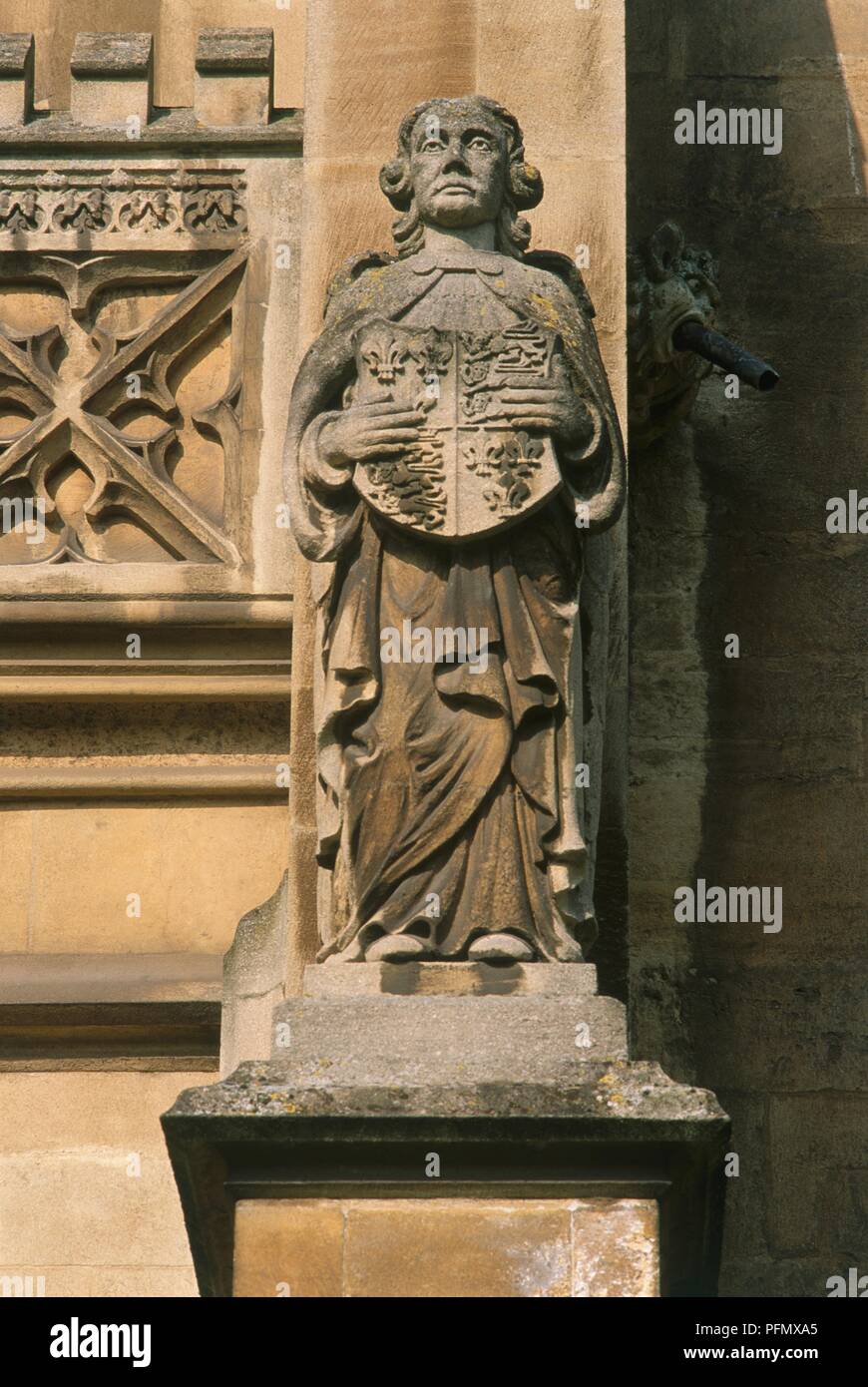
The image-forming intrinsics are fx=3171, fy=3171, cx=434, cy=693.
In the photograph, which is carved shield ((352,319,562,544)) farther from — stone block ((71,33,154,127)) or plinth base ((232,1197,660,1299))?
stone block ((71,33,154,127))

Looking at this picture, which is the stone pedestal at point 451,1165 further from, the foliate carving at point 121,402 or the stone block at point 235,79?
the stone block at point 235,79

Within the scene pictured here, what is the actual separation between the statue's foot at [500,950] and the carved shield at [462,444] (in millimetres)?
879

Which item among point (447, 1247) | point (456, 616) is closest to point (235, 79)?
point (456, 616)

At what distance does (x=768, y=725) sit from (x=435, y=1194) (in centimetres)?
252

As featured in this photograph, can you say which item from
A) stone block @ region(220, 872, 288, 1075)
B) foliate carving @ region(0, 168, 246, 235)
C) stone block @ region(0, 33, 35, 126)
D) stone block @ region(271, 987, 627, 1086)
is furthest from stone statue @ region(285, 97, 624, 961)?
stone block @ region(0, 33, 35, 126)

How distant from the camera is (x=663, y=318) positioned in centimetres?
852

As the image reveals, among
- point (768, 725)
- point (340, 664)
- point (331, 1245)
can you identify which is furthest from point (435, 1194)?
point (768, 725)

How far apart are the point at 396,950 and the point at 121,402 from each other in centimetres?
247

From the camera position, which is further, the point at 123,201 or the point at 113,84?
the point at 113,84

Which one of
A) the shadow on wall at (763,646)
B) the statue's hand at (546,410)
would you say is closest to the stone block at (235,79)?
the shadow on wall at (763,646)

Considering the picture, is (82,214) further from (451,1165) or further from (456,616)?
(451,1165)

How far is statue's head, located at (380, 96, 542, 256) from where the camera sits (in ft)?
23.9

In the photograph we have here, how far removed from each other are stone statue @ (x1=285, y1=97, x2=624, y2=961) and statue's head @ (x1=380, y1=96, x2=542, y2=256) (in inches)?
9.2

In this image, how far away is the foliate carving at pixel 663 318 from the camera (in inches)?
336
